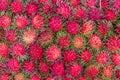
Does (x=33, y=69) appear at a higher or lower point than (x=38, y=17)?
lower

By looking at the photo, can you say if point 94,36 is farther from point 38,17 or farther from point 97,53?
point 38,17

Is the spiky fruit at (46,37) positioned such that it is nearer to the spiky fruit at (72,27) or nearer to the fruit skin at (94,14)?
the spiky fruit at (72,27)

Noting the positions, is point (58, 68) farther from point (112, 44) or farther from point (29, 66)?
point (112, 44)

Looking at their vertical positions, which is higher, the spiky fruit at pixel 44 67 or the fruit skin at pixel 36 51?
the fruit skin at pixel 36 51

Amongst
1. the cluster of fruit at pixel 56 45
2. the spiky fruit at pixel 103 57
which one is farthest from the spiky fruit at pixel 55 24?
the spiky fruit at pixel 103 57

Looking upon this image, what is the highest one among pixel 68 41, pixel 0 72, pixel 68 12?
pixel 68 12

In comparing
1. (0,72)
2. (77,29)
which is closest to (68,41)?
(77,29)
